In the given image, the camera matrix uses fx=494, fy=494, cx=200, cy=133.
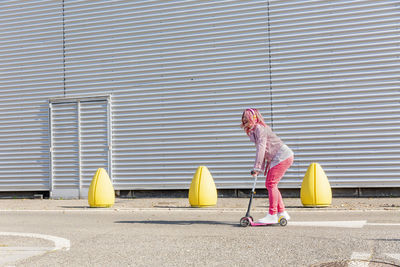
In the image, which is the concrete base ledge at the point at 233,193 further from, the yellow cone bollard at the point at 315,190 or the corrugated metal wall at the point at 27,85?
the yellow cone bollard at the point at 315,190

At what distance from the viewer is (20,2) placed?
16.1 metres

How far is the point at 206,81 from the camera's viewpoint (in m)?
14.2

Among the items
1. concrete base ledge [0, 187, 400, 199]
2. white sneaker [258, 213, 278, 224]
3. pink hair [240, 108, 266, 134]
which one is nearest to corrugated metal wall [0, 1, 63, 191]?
concrete base ledge [0, 187, 400, 199]

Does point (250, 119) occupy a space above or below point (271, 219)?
above

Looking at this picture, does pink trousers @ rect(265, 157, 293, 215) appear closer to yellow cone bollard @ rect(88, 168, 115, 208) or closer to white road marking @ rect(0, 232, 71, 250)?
white road marking @ rect(0, 232, 71, 250)

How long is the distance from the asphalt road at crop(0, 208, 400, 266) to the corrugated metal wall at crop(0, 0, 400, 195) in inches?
158

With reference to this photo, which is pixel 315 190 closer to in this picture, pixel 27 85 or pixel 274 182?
pixel 274 182

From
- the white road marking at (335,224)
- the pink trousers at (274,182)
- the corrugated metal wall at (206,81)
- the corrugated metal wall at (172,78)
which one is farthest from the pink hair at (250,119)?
the corrugated metal wall at (172,78)

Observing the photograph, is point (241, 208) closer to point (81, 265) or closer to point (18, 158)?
point (81, 265)

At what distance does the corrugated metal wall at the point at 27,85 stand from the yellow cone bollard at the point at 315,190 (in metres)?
→ 8.70

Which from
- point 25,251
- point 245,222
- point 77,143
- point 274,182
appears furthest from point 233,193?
point 25,251

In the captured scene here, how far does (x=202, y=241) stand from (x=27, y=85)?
1152cm

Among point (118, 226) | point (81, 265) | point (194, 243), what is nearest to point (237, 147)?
point (118, 226)

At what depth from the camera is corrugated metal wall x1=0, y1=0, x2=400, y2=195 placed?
12852 mm
